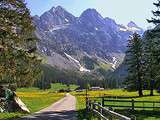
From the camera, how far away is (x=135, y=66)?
310 feet

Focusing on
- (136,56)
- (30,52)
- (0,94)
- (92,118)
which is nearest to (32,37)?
(30,52)

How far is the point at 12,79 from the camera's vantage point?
1474 inches

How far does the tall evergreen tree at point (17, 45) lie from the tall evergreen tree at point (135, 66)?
182ft

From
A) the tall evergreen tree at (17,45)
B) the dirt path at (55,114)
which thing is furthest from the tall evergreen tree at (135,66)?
the tall evergreen tree at (17,45)

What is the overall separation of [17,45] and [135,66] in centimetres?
6176

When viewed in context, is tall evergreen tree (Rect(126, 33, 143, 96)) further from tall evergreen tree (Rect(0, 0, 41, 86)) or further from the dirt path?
tall evergreen tree (Rect(0, 0, 41, 86))

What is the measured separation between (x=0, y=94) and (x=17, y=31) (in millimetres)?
9328

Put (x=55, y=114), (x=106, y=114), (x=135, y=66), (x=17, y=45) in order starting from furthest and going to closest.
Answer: (x=135, y=66) < (x=55, y=114) < (x=17, y=45) < (x=106, y=114)

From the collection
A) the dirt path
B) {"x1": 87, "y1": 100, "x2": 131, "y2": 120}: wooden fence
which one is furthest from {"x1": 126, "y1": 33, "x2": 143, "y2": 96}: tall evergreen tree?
{"x1": 87, "y1": 100, "x2": 131, "y2": 120}: wooden fence

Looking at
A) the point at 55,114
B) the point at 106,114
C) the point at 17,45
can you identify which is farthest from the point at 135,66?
the point at 106,114

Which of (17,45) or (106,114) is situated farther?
(17,45)

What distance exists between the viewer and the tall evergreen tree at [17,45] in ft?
109

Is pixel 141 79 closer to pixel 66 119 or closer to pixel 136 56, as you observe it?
pixel 136 56

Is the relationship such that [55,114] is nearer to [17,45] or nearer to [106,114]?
[17,45]
